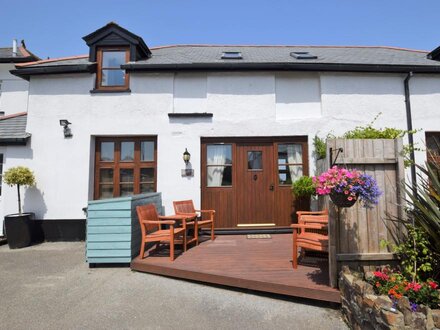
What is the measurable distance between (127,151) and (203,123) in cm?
220

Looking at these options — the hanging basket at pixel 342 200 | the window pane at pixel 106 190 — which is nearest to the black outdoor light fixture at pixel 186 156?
the window pane at pixel 106 190

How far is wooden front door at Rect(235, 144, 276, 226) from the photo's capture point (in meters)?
6.55

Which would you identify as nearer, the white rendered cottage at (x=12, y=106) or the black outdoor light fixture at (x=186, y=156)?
the black outdoor light fixture at (x=186, y=156)

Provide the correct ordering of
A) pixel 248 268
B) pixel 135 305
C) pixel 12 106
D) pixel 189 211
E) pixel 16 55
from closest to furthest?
pixel 135 305, pixel 248 268, pixel 189 211, pixel 12 106, pixel 16 55

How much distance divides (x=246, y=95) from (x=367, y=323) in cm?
554

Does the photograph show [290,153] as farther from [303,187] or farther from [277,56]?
[277,56]

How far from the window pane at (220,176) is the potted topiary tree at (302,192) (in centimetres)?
164

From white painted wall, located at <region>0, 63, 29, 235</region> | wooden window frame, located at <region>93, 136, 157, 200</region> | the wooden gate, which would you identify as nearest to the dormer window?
wooden window frame, located at <region>93, 136, 157, 200</region>

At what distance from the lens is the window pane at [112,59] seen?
7043mm

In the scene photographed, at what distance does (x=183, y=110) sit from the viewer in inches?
267

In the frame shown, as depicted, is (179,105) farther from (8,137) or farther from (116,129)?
(8,137)

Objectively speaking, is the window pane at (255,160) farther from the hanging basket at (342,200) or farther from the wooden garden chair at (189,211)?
the hanging basket at (342,200)

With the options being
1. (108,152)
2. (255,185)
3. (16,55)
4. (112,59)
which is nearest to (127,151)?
(108,152)

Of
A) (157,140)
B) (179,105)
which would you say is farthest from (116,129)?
(179,105)
